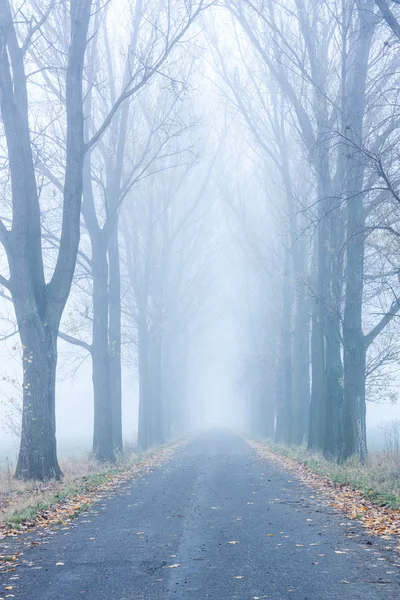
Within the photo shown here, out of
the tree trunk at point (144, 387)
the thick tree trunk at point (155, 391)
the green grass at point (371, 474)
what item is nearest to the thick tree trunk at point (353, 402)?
the green grass at point (371, 474)

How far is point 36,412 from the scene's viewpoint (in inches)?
546

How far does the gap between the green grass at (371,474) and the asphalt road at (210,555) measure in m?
0.97

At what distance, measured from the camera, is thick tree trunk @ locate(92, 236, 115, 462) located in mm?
20328

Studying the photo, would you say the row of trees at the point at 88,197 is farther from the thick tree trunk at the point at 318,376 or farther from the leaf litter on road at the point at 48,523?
the thick tree trunk at the point at 318,376

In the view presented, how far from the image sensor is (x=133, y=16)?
1997cm

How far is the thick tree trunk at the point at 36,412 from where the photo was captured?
13.8 m

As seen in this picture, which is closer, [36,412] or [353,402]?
[36,412]

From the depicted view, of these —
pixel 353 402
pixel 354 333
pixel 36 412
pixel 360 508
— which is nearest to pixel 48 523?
pixel 360 508

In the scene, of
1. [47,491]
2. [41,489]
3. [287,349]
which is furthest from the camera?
[287,349]

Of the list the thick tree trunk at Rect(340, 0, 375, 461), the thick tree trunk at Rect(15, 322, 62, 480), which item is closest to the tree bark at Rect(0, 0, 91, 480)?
the thick tree trunk at Rect(15, 322, 62, 480)

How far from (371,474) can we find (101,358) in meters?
9.37

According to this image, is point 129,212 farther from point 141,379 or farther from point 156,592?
point 156,592

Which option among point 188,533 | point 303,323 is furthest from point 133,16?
point 188,533

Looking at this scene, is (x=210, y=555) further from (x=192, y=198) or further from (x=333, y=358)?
(x=192, y=198)
